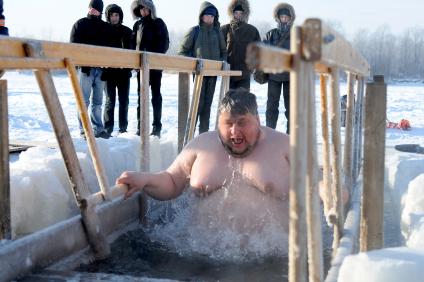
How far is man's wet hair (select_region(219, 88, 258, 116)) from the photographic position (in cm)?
405

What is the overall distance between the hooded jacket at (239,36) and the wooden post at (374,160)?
16.2 ft

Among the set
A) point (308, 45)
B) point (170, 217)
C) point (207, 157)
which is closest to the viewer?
point (308, 45)

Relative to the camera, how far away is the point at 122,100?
763 cm

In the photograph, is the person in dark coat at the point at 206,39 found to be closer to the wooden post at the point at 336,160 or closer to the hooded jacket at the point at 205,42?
the hooded jacket at the point at 205,42

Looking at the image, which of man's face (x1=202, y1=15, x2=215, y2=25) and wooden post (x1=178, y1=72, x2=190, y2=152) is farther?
man's face (x1=202, y1=15, x2=215, y2=25)

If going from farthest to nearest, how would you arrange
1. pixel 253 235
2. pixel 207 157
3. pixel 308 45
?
1. pixel 207 157
2. pixel 253 235
3. pixel 308 45

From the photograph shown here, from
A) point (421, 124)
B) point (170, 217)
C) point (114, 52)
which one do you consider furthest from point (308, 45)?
point (421, 124)

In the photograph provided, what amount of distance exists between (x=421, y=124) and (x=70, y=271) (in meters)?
12.1

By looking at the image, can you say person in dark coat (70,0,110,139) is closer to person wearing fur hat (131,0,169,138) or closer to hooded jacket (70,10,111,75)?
hooded jacket (70,10,111,75)

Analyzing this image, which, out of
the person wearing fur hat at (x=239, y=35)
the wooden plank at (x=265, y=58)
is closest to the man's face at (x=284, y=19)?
the person wearing fur hat at (x=239, y=35)

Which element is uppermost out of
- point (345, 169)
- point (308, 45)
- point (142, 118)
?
point (308, 45)

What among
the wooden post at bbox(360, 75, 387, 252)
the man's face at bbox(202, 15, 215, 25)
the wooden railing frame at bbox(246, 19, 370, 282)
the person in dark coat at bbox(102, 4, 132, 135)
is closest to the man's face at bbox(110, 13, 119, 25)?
the person in dark coat at bbox(102, 4, 132, 135)

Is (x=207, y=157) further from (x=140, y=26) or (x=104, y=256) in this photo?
(x=140, y=26)

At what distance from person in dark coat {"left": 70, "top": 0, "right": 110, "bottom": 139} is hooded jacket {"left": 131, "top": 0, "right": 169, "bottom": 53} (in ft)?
1.33
